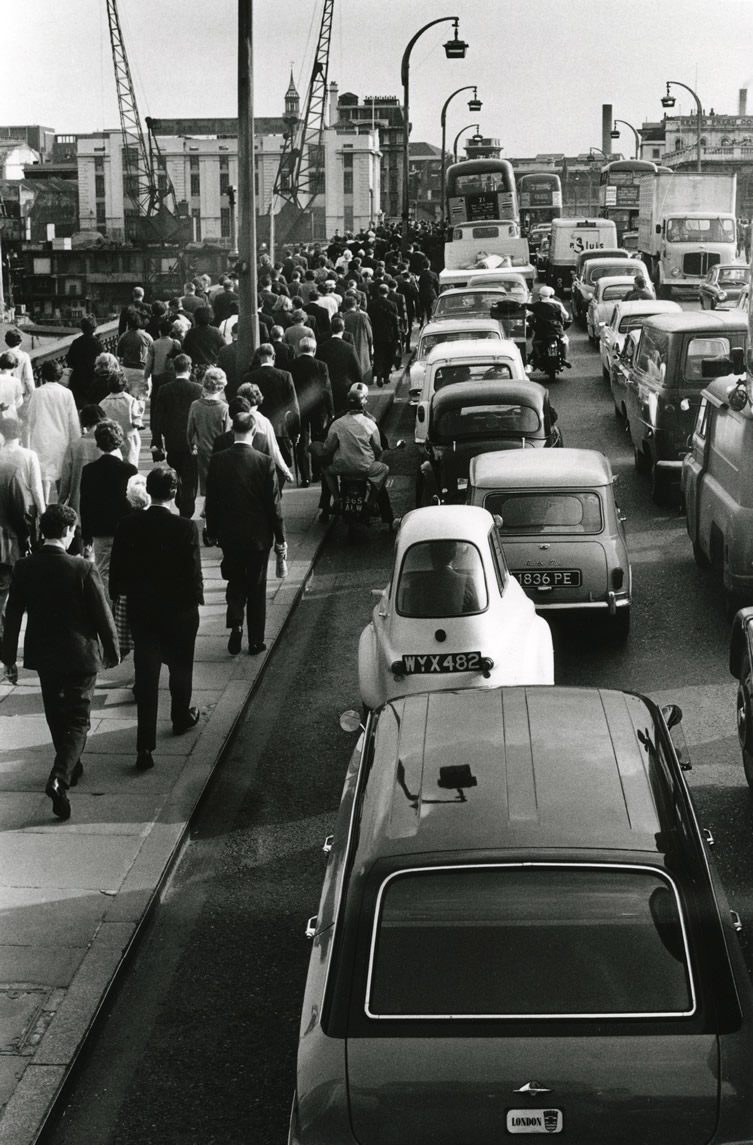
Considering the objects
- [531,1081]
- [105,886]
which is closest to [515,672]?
[105,886]

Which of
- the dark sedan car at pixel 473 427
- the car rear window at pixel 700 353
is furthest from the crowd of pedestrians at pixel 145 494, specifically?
the car rear window at pixel 700 353

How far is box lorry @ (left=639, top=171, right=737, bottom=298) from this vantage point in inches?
1711

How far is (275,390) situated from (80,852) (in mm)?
8228

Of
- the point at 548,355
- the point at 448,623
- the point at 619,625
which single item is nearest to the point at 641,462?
the point at 619,625

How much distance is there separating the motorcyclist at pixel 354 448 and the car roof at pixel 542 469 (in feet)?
9.81

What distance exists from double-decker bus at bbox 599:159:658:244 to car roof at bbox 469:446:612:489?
67.3m

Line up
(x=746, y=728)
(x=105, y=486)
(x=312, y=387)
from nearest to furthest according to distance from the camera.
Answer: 1. (x=746, y=728)
2. (x=105, y=486)
3. (x=312, y=387)

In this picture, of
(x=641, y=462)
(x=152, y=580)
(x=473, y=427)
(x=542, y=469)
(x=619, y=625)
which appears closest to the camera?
(x=152, y=580)

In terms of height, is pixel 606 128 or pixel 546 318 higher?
pixel 606 128

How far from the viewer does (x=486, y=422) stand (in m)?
15.4

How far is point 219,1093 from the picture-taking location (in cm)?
584

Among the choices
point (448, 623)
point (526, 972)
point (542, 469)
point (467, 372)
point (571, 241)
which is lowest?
point (526, 972)

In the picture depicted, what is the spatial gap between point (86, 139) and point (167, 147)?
7.66 m

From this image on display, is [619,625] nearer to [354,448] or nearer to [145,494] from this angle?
[145,494]
